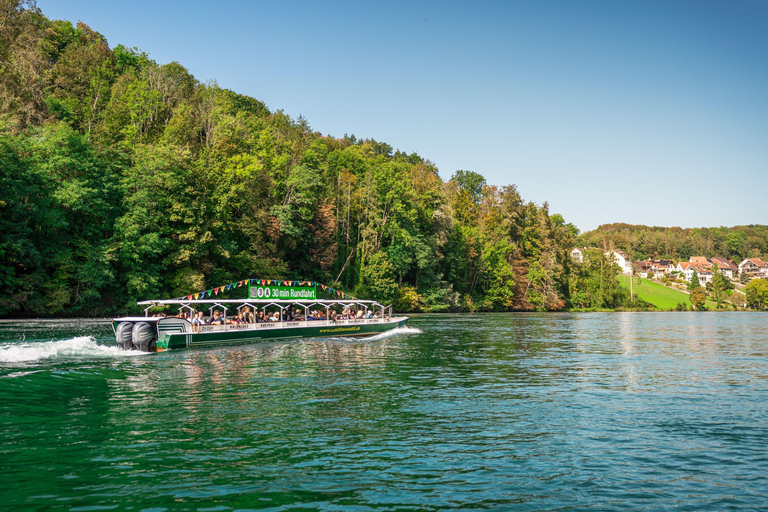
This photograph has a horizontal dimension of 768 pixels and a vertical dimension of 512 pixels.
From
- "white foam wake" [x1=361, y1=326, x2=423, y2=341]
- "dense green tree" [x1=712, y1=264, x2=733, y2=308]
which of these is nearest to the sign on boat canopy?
"white foam wake" [x1=361, y1=326, x2=423, y2=341]

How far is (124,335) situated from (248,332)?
9350 millimetres

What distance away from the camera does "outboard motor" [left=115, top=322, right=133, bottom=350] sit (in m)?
33.1

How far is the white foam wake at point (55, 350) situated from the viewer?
90.8 ft

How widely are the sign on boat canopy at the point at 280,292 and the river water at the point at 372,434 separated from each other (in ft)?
43.7

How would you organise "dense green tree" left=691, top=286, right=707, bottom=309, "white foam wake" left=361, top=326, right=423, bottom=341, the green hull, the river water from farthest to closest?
"dense green tree" left=691, top=286, right=707, bottom=309
"white foam wake" left=361, top=326, right=423, bottom=341
the green hull
the river water

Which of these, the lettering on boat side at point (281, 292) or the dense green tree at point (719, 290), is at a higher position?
the lettering on boat side at point (281, 292)

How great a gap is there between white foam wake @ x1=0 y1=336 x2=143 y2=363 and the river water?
0.15 metres

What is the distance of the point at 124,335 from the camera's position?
33.2 metres

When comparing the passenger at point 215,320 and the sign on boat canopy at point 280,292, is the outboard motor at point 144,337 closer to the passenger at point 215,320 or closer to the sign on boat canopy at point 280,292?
the passenger at point 215,320

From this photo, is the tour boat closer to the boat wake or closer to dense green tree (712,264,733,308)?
Answer: the boat wake

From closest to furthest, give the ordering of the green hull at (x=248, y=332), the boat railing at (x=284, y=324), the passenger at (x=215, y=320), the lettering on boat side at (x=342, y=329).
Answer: the green hull at (x=248, y=332)
the boat railing at (x=284, y=324)
the passenger at (x=215, y=320)
the lettering on boat side at (x=342, y=329)

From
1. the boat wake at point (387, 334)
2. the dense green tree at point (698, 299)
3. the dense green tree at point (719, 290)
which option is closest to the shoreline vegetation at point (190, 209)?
the boat wake at point (387, 334)

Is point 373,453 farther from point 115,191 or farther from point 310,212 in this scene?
point 310,212

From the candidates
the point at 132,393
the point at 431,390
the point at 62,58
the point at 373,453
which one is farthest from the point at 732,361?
the point at 62,58
